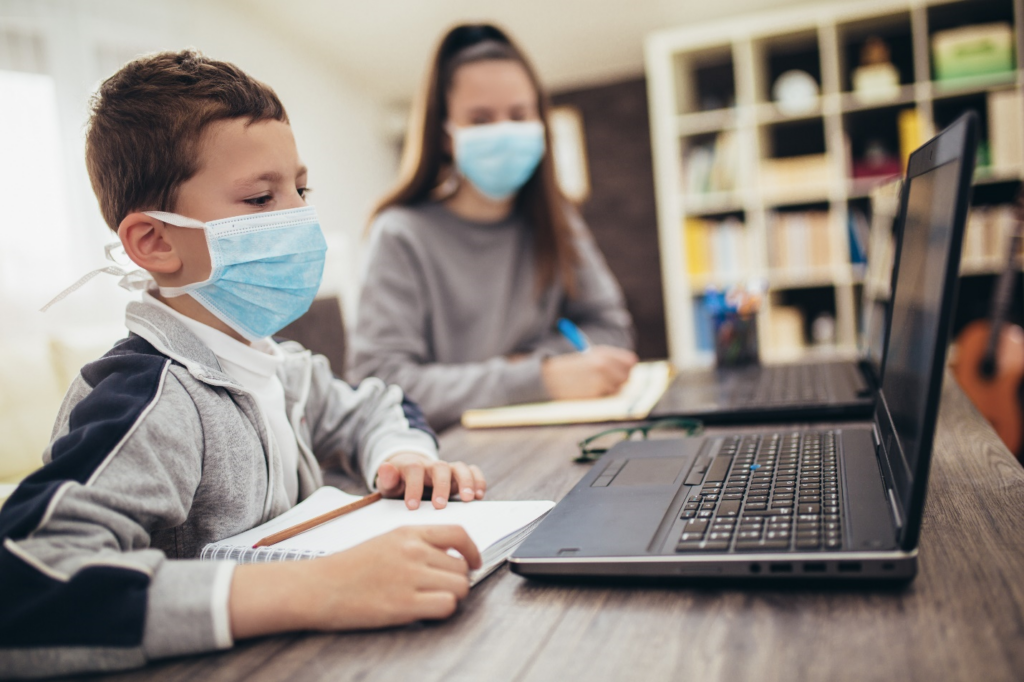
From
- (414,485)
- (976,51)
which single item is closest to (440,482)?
(414,485)

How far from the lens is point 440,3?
12.5 feet

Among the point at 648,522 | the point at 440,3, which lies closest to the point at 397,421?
the point at 648,522

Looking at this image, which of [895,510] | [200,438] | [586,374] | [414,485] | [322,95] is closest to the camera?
[895,510]

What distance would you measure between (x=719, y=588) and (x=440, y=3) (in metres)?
3.83

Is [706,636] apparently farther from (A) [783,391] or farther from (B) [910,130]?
(B) [910,130]

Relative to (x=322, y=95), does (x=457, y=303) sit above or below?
below

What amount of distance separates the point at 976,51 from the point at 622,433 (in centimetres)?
283

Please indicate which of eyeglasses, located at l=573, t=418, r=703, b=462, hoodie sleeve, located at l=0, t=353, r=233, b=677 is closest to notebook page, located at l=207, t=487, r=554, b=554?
hoodie sleeve, located at l=0, t=353, r=233, b=677

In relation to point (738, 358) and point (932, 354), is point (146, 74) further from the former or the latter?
point (738, 358)

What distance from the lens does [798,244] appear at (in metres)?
3.33

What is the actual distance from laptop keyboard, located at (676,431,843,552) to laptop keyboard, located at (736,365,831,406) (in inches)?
9.6

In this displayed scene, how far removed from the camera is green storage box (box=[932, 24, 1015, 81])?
2.93 meters

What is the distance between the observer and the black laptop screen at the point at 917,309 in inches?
18.2

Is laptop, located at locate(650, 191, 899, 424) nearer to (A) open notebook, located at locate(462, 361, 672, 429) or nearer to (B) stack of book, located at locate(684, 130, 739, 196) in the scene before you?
(A) open notebook, located at locate(462, 361, 672, 429)
